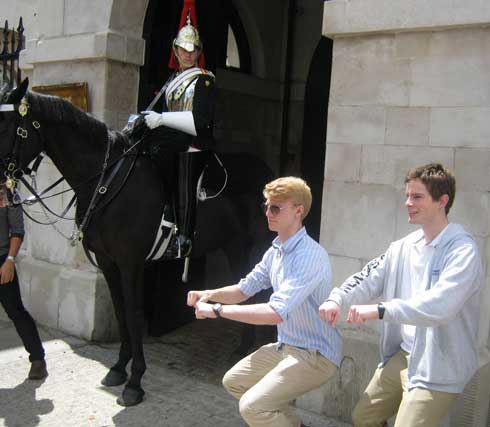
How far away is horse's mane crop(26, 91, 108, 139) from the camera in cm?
437

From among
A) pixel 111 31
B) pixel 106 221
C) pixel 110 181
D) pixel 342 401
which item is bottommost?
pixel 342 401

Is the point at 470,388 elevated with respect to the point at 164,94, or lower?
lower

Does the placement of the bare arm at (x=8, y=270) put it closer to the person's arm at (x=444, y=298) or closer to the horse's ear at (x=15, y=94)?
the horse's ear at (x=15, y=94)

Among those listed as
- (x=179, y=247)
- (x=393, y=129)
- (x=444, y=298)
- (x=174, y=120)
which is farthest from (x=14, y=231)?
(x=444, y=298)

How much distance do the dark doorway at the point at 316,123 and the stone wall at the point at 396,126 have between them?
425 centimetres

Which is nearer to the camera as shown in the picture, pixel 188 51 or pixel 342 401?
pixel 342 401

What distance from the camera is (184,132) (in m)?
4.71

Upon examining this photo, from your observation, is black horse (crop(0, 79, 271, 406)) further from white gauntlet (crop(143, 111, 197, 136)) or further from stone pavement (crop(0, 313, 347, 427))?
white gauntlet (crop(143, 111, 197, 136))

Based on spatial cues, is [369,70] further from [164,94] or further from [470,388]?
[470,388]

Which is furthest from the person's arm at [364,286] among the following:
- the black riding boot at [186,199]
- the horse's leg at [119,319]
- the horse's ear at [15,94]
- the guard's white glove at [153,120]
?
the horse's ear at [15,94]

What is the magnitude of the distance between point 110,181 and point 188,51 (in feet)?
3.75

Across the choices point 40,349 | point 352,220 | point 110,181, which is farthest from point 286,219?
point 40,349

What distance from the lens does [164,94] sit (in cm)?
499

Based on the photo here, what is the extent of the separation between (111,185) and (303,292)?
7.45ft
